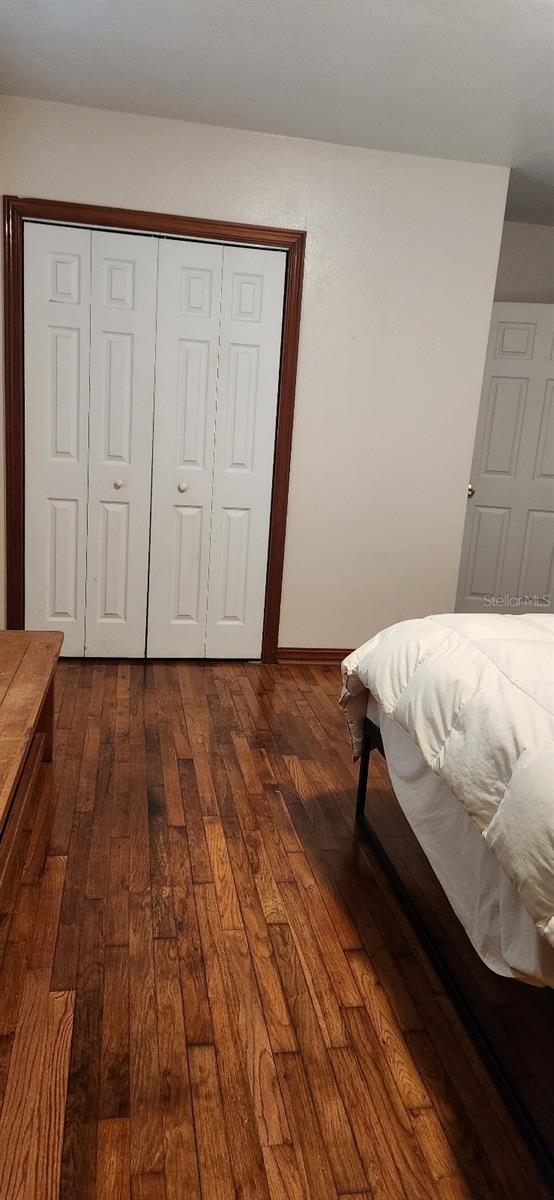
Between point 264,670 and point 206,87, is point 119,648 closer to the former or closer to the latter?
point 264,670

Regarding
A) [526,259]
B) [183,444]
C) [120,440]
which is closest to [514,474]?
[526,259]

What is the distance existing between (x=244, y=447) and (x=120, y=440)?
590 mm

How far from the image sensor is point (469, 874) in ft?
5.75

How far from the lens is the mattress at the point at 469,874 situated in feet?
4.92

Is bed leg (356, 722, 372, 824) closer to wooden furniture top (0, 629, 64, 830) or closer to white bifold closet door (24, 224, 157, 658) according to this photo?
wooden furniture top (0, 629, 64, 830)

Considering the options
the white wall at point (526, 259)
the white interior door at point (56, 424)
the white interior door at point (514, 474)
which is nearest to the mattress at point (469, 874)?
the white interior door at point (56, 424)

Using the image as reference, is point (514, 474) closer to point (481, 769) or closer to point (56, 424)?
point (56, 424)

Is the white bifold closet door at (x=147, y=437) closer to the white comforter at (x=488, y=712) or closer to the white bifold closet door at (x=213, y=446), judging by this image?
the white bifold closet door at (x=213, y=446)

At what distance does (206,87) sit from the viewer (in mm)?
3264

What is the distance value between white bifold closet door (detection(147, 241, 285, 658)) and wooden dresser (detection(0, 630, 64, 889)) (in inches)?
51.9

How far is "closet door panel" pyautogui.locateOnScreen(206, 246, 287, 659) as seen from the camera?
3.94m

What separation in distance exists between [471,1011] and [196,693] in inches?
85.8

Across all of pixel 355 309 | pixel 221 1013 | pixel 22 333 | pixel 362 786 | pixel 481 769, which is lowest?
pixel 221 1013

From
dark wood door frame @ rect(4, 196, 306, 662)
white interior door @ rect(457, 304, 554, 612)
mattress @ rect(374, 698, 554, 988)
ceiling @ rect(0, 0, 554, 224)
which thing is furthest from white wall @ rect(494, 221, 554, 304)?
mattress @ rect(374, 698, 554, 988)
